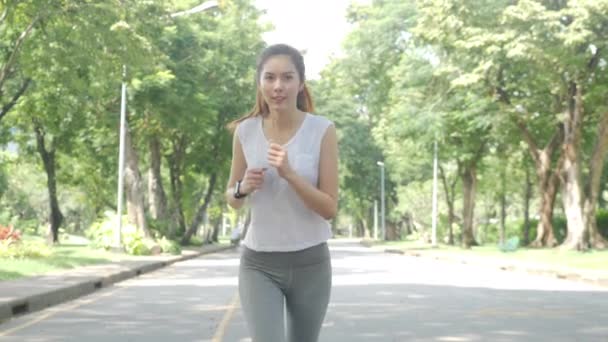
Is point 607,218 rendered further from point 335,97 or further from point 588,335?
point 588,335

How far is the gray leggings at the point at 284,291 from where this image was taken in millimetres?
3932

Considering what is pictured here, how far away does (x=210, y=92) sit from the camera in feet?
132

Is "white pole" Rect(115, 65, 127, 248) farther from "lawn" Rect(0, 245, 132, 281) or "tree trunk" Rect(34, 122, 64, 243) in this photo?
"tree trunk" Rect(34, 122, 64, 243)

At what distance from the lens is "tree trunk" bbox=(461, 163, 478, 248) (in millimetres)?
47844

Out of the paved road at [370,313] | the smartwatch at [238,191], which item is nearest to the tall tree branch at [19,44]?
the paved road at [370,313]

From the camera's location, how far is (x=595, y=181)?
35031 mm

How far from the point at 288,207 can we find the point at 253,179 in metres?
0.24

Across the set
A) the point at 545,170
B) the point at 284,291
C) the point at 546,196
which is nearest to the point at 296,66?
the point at 284,291

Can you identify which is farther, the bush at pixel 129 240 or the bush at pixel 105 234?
the bush at pixel 105 234

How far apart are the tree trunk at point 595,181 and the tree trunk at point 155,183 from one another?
18111 millimetres

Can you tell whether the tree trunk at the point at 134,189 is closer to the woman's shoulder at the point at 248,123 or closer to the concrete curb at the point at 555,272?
the concrete curb at the point at 555,272

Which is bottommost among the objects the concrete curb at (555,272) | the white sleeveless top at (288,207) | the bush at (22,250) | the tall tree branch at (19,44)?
the concrete curb at (555,272)

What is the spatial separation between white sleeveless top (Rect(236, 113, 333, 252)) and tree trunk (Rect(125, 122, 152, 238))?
31659 mm

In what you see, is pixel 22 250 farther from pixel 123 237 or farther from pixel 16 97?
pixel 16 97
